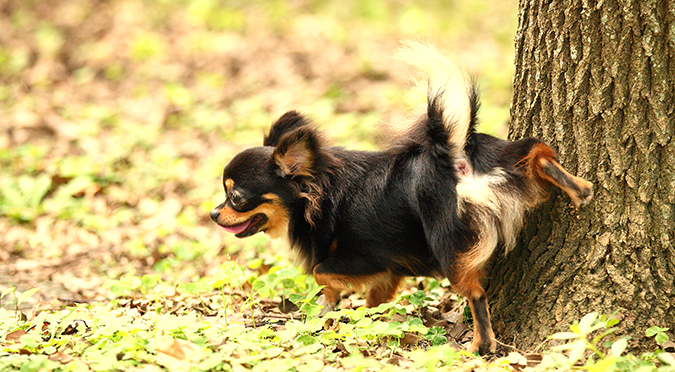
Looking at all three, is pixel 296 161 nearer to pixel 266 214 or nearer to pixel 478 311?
pixel 266 214

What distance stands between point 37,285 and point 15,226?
1.39m

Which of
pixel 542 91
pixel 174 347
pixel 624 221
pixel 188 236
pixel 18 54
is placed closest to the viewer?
pixel 174 347

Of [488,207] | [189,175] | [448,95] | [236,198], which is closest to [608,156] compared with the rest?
[488,207]

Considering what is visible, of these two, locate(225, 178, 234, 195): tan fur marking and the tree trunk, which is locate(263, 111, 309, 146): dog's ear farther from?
the tree trunk

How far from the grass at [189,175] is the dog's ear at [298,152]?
44 cm

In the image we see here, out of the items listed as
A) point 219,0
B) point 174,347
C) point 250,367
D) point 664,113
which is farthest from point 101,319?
point 219,0

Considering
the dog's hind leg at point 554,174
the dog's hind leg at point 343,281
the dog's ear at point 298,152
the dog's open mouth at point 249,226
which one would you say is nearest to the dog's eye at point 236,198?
the dog's open mouth at point 249,226

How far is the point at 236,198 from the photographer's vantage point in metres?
3.80

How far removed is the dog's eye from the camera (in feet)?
12.4

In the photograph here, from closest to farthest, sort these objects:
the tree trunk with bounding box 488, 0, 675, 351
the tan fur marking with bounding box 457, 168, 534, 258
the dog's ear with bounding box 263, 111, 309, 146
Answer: the tree trunk with bounding box 488, 0, 675, 351 → the tan fur marking with bounding box 457, 168, 534, 258 → the dog's ear with bounding box 263, 111, 309, 146

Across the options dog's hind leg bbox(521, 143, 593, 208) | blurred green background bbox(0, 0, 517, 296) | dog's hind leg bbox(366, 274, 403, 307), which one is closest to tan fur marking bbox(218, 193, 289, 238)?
dog's hind leg bbox(366, 274, 403, 307)

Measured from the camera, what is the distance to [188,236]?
554 cm

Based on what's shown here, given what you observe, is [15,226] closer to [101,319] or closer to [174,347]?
[101,319]

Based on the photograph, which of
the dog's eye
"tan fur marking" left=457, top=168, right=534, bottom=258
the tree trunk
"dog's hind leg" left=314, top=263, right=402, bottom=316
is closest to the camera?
the tree trunk
